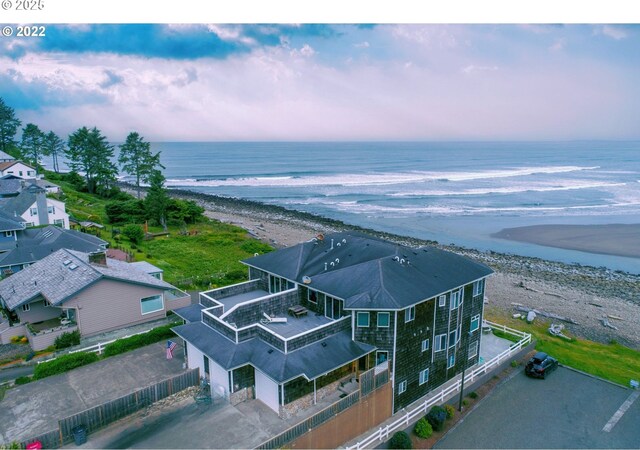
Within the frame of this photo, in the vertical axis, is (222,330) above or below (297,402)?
above

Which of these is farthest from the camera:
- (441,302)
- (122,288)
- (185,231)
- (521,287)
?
(185,231)

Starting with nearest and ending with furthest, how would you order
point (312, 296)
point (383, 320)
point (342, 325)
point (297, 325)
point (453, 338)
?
point (383, 320), point (342, 325), point (297, 325), point (312, 296), point (453, 338)

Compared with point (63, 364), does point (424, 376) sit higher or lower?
lower

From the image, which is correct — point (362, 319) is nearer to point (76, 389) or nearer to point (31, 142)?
point (76, 389)

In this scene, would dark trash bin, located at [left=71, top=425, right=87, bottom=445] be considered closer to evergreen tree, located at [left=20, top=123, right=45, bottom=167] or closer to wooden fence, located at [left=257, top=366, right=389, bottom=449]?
wooden fence, located at [left=257, top=366, right=389, bottom=449]

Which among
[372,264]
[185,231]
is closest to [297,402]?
[372,264]

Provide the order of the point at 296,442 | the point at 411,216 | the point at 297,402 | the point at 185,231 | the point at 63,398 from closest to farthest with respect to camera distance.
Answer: the point at 296,442 < the point at 297,402 < the point at 63,398 < the point at 185,231 < the point at 411,216

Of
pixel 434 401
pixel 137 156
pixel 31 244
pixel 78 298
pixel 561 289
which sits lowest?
pixel 561 289

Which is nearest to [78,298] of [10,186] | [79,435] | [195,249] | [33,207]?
[79,435]

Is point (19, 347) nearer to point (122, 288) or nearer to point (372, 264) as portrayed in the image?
point (122, 288)
